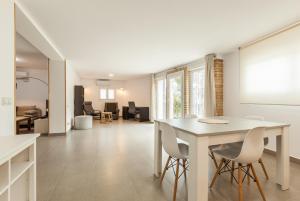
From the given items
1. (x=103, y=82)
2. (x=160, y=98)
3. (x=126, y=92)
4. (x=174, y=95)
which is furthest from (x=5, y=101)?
(x=126, y=92)

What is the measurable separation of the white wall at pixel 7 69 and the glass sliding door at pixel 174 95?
5311mm

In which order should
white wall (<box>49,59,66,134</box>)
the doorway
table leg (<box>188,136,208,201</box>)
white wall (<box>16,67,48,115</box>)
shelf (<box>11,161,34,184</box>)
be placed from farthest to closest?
white wall (<box>16,67,48,115</box>), the doorway, white wall (<box>49,59,66,134</box>), table leg (<box>188,136,208,201</box>), shelf (<box>11,161,34,184</box>)

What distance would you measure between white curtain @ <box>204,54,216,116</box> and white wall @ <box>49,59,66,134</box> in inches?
176

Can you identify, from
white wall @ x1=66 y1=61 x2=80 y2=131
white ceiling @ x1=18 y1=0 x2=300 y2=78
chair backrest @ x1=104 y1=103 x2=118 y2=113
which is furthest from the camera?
chair backrest @ x1=104 y1=103 x2=118 y2=113

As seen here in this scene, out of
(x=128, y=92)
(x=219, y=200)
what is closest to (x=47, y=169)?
(x=219, y=200)

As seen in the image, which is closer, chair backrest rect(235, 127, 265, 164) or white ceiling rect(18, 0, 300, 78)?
chair backrest rect(235, 127, 265, 164)

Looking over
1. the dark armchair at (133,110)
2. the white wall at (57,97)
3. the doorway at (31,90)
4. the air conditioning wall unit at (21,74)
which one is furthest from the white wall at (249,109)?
the air conditioning wall unit at (21,74)

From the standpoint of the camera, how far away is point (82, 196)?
2.02m

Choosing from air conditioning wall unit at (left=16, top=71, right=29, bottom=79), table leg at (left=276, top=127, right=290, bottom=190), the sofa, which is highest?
air conditioning wall unit at (left=16, top=71, right=29, bottom=79)

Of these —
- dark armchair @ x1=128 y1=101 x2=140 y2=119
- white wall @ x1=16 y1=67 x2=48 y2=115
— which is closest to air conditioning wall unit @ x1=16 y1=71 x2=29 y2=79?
white wall @ x1=16 y1=67 x2=48 y2=115

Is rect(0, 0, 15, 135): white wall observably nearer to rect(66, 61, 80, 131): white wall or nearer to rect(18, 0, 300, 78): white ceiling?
rect(18, 0, 300, 78): white ceiling

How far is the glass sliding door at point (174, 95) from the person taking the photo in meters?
6.79

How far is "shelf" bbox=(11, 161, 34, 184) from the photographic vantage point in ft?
4.41

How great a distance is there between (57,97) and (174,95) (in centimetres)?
456
